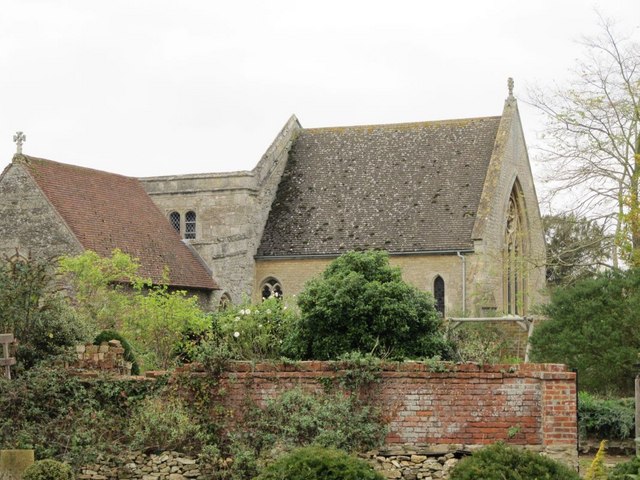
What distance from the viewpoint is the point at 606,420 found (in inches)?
880

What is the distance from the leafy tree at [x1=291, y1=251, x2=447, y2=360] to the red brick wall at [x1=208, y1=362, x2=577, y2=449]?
8.37ft

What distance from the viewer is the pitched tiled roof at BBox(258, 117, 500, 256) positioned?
1613 inches

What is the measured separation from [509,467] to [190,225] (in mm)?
32297

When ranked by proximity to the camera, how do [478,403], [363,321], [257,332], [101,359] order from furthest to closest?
[257,332]
[363,321]
[101,359]
[478,403]

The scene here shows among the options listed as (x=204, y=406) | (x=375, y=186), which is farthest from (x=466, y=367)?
(x=375, y=186)

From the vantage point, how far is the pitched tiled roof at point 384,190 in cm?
4097

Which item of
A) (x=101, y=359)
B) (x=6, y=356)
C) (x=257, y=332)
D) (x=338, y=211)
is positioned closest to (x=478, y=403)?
(x=257, y=332)

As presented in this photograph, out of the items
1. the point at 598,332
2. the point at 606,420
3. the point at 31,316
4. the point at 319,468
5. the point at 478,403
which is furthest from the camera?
the point at 598,332

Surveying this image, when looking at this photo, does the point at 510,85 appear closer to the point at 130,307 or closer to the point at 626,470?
the point at 130,307

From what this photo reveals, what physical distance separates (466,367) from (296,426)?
248 centimetres

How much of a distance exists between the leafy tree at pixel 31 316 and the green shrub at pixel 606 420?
1027cm

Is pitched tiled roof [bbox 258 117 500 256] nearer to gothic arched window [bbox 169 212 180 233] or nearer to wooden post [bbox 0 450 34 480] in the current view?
gothic arched window [bbox 169 212 180 233]

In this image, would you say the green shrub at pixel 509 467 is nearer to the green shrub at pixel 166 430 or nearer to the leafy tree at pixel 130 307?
the green shrub at pixel 166 430

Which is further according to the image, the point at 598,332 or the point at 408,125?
the point at 408,125
